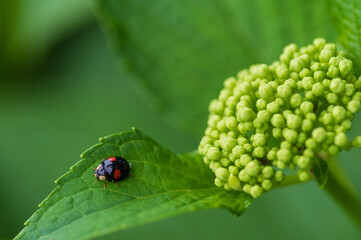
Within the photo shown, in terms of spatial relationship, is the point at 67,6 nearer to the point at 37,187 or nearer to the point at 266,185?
the point at 37,187

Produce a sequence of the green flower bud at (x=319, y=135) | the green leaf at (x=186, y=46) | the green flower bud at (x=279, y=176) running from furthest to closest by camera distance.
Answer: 1. the green leaf at (x=186, y=46)
2. the green flower bud at (x=279, y=176)
3. the green flower bud at (x=319, y=135)

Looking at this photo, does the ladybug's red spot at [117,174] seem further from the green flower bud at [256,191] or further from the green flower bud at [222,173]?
the green flower bud at [256,191]

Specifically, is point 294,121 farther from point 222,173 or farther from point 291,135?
point 222,173

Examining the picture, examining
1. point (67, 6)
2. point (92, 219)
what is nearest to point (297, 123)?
point (92, 219)

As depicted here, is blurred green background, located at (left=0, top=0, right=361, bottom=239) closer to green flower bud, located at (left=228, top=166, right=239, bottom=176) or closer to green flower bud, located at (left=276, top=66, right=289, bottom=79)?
green flower bud, located at (left=276, top=66, right=289, bottom=79)

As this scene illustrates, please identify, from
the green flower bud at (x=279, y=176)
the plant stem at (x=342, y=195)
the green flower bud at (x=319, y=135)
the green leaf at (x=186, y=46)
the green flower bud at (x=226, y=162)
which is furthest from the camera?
the green leaf at (x=186, y=46)

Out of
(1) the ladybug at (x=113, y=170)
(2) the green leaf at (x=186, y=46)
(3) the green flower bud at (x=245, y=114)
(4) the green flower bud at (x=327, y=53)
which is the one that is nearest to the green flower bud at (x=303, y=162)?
(3) the green flower bud at (x=245, y=114)
